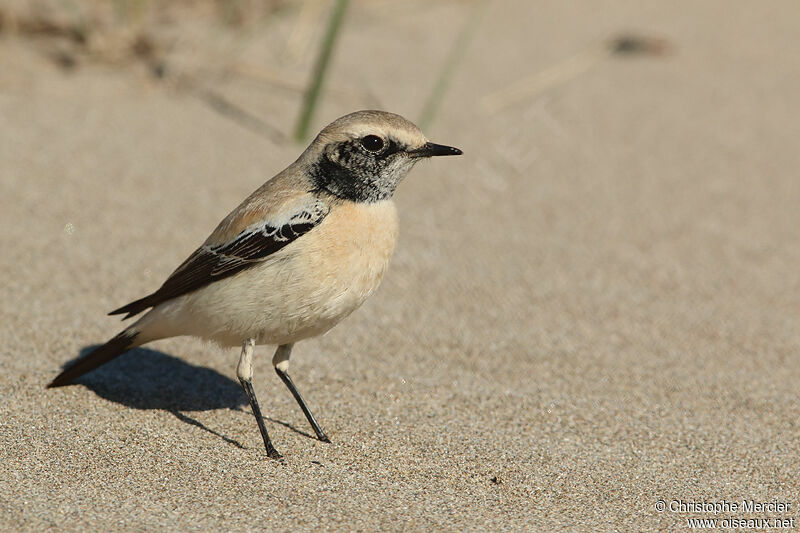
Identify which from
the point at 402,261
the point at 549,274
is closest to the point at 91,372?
the point at 402,261

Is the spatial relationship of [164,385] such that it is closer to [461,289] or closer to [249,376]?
[249,376]

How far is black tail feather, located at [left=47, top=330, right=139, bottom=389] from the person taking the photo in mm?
4816

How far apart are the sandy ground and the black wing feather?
1.89 feet

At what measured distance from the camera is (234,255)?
4641 millimetres

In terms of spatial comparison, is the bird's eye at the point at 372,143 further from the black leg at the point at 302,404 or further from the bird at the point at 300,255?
the black leg at the point at 302,404

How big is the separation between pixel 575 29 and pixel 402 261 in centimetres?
445

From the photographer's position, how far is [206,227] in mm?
6758

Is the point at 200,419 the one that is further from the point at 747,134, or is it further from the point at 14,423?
the point at 747,134

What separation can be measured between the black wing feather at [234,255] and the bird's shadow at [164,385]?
43cm

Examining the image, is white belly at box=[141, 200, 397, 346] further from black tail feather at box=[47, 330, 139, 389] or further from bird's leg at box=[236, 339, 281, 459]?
black tail feather at box=[47, 330, 139, 389]

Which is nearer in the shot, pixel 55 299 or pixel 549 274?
pixel 55 299

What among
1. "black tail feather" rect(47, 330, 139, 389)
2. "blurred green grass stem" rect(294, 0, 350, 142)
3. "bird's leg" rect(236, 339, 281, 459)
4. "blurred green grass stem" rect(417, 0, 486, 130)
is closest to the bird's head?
"bird's leg" rect(236, 339, 281, 459)

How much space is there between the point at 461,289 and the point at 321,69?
2.11m

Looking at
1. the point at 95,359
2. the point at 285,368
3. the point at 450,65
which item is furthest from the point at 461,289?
the point at 450,65
